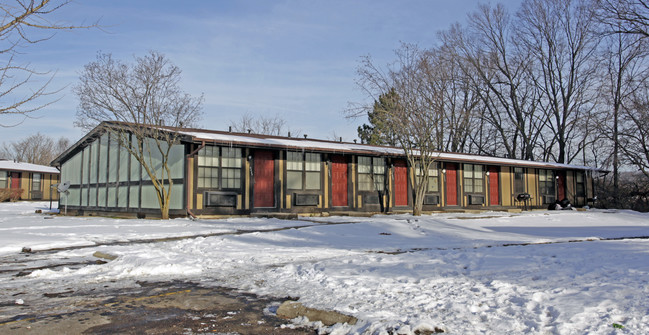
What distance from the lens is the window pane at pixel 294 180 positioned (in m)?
20.5

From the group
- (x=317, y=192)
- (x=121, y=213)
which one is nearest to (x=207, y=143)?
(x=317, y=192)

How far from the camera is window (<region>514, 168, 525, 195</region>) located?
93.2 feet

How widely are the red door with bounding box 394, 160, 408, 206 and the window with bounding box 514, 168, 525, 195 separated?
836 centimetres

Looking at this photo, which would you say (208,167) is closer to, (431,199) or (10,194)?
(431,199)

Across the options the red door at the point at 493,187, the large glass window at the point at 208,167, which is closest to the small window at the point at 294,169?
the large glass window at the point at 208,167

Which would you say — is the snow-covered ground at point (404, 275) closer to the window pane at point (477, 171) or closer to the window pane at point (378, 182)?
the window pane at point (378, 182)

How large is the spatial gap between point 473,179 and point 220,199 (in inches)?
574

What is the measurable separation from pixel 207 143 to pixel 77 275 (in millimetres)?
11291

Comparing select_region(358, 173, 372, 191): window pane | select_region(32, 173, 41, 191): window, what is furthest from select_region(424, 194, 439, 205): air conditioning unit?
select_region(32, 173, 41, 191): window

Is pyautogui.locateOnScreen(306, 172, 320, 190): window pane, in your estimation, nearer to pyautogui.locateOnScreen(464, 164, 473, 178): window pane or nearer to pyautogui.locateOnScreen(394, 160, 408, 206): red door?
pyautogui.locateOnScreen(394, 160, 408, 206): red door

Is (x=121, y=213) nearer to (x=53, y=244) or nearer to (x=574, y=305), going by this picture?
(x=53, y=244)

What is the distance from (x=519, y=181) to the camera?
2861cm

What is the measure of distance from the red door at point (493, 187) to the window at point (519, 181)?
1700 mm

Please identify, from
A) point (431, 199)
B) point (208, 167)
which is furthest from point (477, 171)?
point (208, 167)
